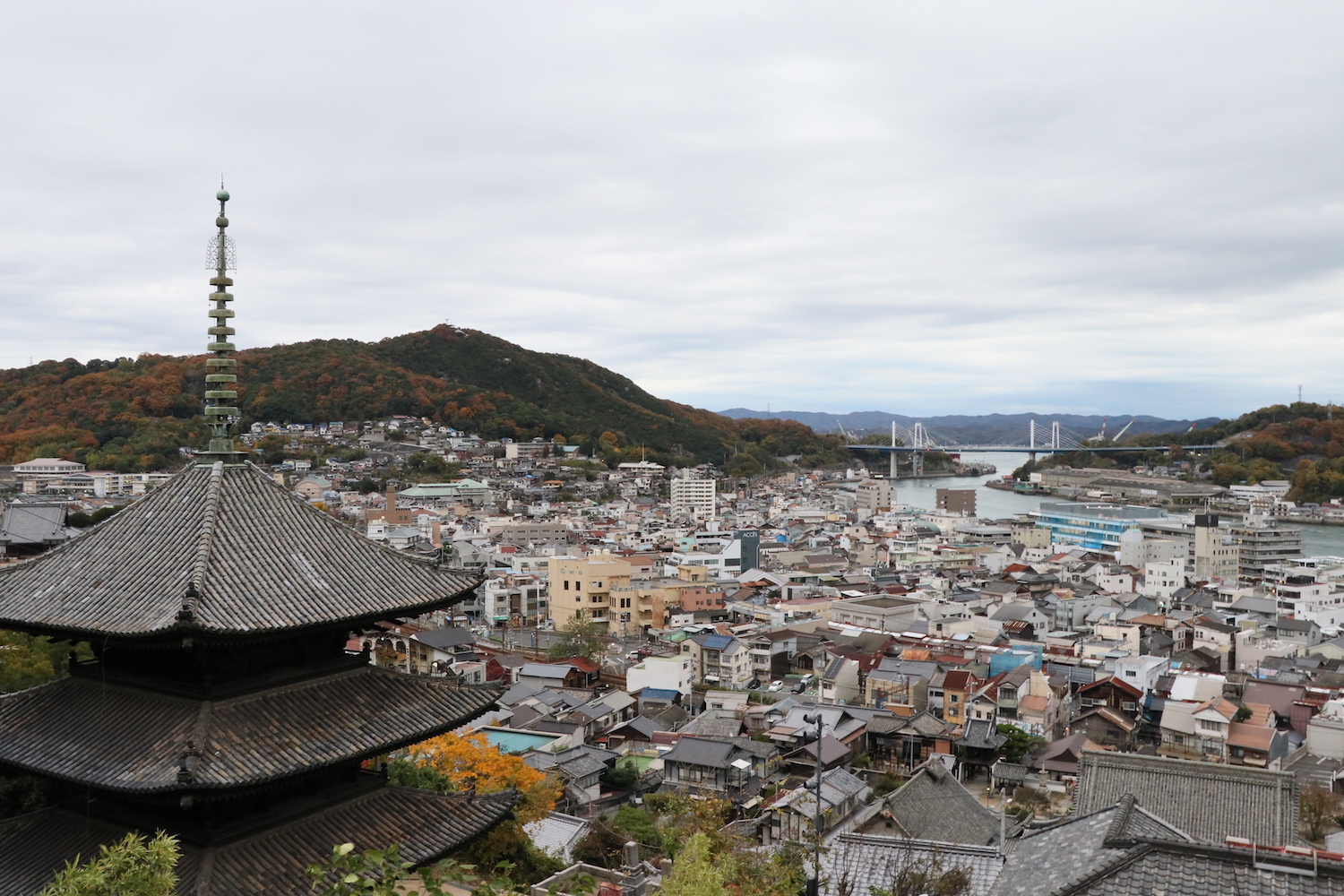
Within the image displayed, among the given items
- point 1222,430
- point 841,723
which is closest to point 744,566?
point 841,723

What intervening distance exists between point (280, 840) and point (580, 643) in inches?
994

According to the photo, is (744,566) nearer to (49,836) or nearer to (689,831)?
(689,831)

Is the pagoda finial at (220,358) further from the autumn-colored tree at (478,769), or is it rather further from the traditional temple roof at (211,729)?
the autumn-colored tree at (478,769)

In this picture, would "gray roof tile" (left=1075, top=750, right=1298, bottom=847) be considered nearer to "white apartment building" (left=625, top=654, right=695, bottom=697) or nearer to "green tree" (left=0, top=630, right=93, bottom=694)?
"white apartment building" (left=625, top=654, right=695, bottom=697)

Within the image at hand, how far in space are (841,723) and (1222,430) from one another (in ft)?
339

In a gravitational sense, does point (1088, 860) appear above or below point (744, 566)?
above

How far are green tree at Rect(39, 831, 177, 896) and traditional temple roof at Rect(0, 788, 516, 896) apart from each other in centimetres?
105

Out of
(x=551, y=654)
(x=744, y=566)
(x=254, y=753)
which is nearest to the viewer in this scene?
(x=254, y=753)

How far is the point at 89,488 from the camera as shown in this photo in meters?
50.8

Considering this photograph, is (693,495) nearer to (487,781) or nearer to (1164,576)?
(1164,576)

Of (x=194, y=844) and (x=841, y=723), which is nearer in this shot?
(x=194, y=844)

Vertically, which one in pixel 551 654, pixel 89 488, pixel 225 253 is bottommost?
pixel 551 654

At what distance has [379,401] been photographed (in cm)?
8225

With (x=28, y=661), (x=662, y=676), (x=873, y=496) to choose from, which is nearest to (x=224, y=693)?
(x=28, y=661)
